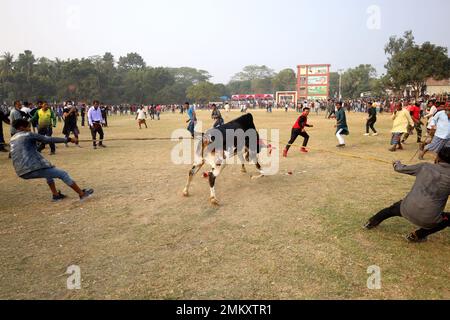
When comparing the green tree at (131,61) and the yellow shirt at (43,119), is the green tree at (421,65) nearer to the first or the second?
the yellow shirt at (43,119)

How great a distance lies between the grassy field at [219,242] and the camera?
141 inches

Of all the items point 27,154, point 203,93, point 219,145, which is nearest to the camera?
point 27,154

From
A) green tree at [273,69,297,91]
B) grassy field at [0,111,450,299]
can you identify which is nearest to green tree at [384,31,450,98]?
grassy field at [0,111,450,299]

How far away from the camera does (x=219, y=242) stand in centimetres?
466

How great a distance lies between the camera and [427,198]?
4.12 m

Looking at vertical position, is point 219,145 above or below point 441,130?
below

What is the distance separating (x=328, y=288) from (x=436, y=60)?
36914 millimetres

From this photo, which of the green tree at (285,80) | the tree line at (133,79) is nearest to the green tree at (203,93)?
the tree line at (133,79)

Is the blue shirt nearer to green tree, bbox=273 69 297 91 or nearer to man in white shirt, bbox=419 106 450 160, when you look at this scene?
man in white shirt, bbox=419 106 450 160

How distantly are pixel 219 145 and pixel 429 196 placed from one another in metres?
3.88

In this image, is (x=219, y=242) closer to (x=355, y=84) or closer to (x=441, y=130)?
(x=441, y=130)

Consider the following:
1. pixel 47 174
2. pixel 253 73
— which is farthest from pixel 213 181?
pixel 253 73

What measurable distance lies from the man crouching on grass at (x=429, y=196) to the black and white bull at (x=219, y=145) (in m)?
3.43
